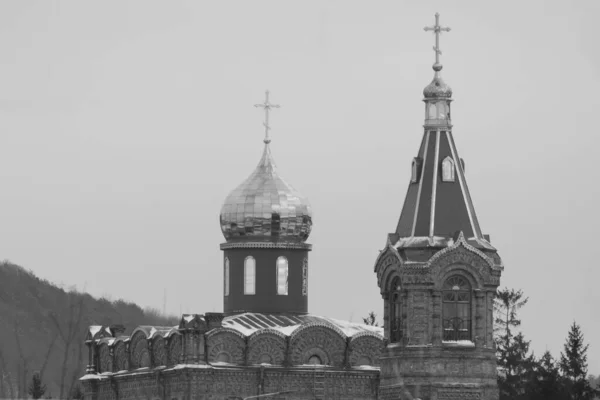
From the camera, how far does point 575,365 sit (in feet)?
212

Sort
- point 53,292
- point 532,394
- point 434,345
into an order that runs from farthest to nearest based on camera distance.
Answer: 1. point 53,292
2. point 532,394
3. point 434,345

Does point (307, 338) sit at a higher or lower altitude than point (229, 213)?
lower

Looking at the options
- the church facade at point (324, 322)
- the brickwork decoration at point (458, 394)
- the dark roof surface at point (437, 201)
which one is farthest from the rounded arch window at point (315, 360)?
the brickwork decoration at point (458, 394)

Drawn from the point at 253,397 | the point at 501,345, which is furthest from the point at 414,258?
the point at 501,345

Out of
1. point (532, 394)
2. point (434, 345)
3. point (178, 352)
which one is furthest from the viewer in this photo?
point (532, 394)

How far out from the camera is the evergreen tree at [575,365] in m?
63.2

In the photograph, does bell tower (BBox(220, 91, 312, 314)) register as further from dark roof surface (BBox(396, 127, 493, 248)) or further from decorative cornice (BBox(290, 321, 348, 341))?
dark roof surface (BBox(396, 127, 493, 248))

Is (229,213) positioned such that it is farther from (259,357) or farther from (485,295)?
(485,295)

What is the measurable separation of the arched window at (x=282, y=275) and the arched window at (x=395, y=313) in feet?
20.8

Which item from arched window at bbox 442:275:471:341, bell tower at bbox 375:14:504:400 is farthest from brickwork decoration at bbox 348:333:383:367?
arched window at bbox 442:275:471:341

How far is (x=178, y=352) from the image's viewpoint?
183 feet

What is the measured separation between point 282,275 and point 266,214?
6.07 ft

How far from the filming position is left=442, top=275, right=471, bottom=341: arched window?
170 feet

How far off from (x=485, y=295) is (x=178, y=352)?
9.31 meters
